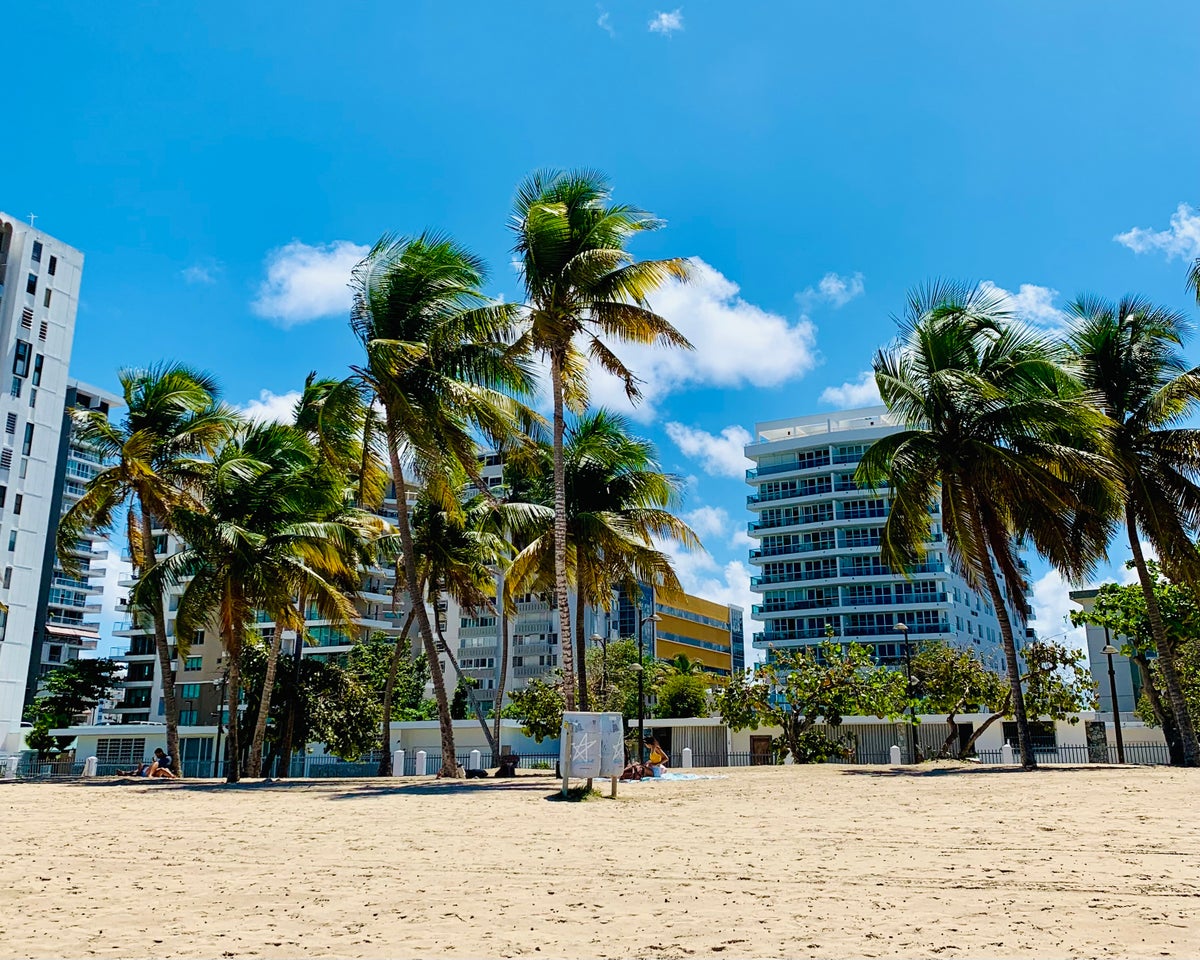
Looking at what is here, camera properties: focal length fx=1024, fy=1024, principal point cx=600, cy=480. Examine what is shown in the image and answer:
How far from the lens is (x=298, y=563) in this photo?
27.1 m

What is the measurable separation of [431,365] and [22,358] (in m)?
55.3

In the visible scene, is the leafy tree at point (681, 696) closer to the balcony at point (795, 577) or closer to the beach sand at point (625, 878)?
the balcony at point (795, 577)

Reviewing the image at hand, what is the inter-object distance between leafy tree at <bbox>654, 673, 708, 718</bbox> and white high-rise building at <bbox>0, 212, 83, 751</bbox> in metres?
42.0

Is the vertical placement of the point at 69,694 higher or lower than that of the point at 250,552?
lower

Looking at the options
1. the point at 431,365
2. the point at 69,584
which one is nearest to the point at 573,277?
the point at 431,365

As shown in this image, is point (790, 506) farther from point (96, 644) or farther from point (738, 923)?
point (738, 923)

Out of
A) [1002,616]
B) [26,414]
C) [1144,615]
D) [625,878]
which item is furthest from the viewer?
[26,414]

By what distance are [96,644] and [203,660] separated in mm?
33374

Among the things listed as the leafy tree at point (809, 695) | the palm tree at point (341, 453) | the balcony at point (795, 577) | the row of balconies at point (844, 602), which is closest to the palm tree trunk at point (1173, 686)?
the leafy tree at point (809, 695)

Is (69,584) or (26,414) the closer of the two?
(26,414)

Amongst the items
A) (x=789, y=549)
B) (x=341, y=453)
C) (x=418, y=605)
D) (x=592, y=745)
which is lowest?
(x=592, y=745)

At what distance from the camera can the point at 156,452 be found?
31094 millimetres

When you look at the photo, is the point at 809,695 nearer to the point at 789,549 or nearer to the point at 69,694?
the point at 789,549

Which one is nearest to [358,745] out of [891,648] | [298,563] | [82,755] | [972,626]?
[298,563]
